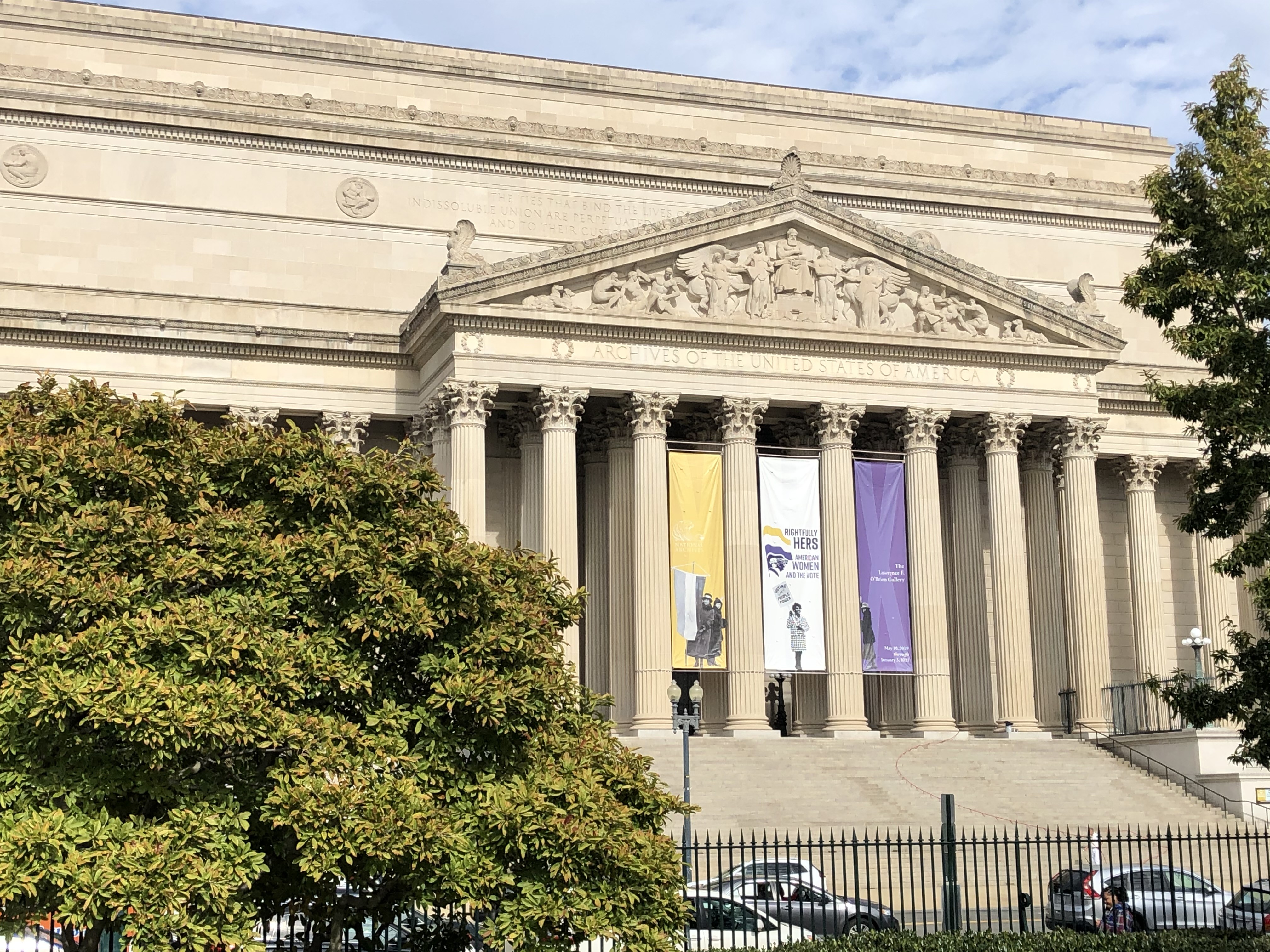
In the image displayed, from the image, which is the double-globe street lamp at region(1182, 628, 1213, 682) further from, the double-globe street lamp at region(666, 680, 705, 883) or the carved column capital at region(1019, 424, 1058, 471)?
the double-globe street lamp at region(666, 680, 705, 883)

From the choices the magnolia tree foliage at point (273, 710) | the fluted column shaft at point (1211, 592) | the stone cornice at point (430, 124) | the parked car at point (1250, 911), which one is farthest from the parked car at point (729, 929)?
the stone cornice at point (430, 124)

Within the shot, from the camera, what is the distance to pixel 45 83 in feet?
178

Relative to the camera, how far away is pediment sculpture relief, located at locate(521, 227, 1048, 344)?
149 feet

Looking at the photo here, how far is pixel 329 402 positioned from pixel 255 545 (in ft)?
95.9

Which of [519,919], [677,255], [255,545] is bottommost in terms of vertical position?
[519,919]

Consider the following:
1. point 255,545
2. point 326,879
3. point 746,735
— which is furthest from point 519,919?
point 746,735

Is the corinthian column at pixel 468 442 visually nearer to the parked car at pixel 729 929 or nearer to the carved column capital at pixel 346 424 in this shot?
the carved column capital at pixel 346 424

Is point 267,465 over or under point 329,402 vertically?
under

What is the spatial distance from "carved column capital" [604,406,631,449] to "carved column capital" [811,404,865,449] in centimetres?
577

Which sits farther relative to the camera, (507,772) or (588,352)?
(588,352)

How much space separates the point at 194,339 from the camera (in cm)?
4597

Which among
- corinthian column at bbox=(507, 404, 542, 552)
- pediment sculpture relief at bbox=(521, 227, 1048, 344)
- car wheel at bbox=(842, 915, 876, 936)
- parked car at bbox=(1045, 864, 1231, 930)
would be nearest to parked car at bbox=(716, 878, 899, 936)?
car wheel at bbox=(842, 915, 876, 936)

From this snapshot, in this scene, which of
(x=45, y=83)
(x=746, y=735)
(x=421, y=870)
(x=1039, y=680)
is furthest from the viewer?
(x=45, y=83)

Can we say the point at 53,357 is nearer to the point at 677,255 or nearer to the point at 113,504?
the point at 677,255
